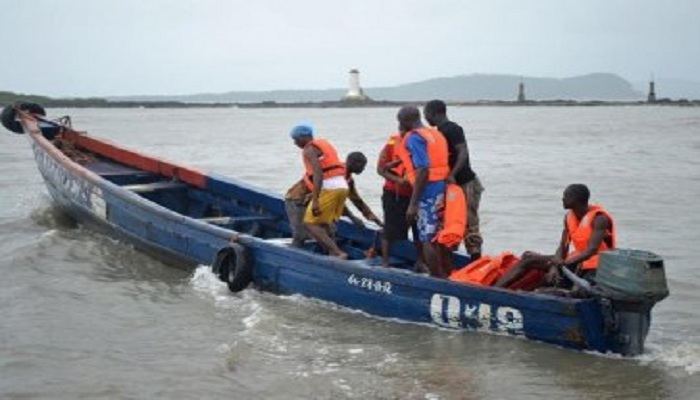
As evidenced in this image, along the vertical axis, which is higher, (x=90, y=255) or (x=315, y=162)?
(x=315, y=162)

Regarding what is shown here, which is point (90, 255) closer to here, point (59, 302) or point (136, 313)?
point (59, 302)

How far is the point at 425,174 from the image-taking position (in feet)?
24.0

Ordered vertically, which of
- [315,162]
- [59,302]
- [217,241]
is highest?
[315,162]

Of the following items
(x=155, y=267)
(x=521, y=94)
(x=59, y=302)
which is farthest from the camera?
(x=521, y=94)

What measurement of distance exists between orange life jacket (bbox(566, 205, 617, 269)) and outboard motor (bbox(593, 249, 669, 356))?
345 mm

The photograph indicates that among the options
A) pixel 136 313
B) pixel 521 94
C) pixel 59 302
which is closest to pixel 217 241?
pixel 136 313

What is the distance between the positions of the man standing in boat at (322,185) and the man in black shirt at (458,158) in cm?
104

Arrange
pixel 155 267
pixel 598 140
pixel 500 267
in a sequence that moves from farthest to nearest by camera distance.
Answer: pixel 598 140 < pixel 155 267 < pixel 500 267

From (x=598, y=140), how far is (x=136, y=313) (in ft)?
112

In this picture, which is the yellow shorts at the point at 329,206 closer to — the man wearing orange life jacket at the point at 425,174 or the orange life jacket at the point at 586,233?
the man wearing orange life jacket at the point at 425,174

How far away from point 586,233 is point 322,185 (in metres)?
2.63

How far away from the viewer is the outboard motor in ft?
20.3

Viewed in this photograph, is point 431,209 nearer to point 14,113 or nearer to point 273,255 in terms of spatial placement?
point 273,255

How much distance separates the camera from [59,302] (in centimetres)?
918
